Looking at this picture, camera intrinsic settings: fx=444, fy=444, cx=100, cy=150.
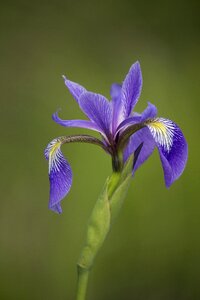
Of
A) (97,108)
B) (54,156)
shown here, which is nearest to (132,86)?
(97,108)

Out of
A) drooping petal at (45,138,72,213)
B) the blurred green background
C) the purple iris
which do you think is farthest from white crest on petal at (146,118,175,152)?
the blurred green background

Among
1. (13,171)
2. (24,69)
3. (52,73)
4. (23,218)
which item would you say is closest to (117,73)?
(52,73)

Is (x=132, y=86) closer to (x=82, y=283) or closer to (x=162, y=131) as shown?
(x=162, y=131)

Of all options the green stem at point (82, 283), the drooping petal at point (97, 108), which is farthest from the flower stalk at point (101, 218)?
the drooping petal at point (97, 108)

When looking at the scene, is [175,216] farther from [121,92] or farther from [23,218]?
[121,92]

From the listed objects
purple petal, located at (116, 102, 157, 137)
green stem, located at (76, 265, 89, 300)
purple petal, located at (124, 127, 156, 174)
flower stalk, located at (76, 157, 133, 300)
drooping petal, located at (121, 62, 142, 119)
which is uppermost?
drooping petal, located at (121, 62, 142, 119)

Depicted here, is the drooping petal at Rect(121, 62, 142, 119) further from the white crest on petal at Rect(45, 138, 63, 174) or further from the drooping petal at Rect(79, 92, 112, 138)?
the white crest on petal at Rect(45, 138, 63, 174)
